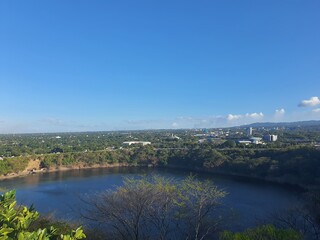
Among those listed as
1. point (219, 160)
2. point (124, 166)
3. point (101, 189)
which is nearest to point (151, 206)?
point (101, 189)

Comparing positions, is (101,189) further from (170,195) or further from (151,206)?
(151,206)

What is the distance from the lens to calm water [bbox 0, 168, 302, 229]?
62.6 ft

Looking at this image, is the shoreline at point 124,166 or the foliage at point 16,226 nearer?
the foliage at point 16,226

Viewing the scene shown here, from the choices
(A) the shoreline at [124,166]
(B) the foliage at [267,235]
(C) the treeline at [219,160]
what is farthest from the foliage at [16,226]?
(C) the treeline at [219,160]

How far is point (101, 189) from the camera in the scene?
28.2m

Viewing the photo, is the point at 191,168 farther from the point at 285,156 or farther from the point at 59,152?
the point at 59,152

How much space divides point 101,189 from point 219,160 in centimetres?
1535

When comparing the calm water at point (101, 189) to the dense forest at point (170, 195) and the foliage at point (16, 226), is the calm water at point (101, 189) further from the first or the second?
the foliage at point (16, 226)

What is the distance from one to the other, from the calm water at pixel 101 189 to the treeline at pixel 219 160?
238cm

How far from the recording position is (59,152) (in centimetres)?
5041

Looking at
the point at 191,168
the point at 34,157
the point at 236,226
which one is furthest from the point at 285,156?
the point at 34,157

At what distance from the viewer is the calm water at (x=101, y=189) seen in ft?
62.6

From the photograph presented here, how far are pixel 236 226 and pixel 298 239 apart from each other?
26.7 feet

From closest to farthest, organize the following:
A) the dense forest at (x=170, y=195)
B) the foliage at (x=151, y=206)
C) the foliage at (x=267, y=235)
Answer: the foliage at (x=267, y=235)
the dense forest at (x=170, y=195)
the foliage at (x=151, y=206)
